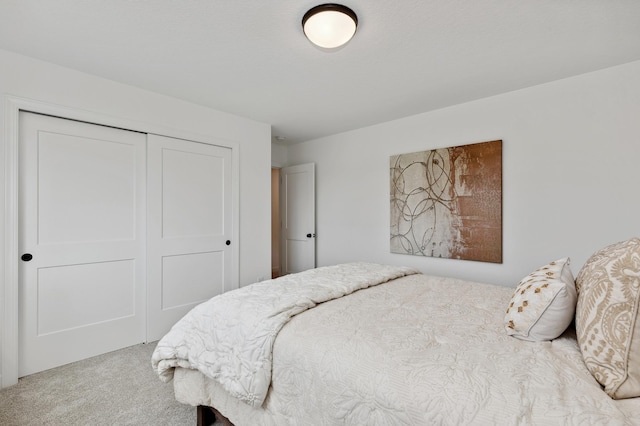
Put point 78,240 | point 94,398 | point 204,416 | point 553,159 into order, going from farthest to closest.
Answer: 1. point 553,159
2. point 78,240
3. point 94,398
4. point 204,416

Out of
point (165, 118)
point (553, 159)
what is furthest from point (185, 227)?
point (553, 159)

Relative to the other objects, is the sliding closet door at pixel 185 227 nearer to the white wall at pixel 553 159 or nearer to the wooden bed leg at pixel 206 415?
the wooden bed leg at pixel 206 415

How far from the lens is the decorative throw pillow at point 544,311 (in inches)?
47.1

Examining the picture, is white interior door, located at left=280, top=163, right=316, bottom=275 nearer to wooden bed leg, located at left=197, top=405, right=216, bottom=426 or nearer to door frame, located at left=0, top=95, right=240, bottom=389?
wooden bed leg, located at left=197, top=405, right=216, bottom=426

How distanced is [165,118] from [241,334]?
2517 millimetres

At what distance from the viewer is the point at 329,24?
5.72 ft

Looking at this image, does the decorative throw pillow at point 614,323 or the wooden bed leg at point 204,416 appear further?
the wooden bed leg at point 204,416

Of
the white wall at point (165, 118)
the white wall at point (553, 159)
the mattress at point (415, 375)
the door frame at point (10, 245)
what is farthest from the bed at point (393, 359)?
the white wall at point (165, 118)

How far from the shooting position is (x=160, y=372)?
5.57ft

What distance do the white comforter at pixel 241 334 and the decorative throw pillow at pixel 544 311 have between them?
911 mm

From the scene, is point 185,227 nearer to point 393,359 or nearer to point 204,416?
point 204,416

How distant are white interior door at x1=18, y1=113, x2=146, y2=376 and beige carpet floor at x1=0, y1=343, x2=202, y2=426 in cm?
24

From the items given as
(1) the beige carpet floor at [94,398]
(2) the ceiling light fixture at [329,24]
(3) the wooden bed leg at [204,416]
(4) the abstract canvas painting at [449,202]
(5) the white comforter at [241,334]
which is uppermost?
(2) the ceiling light fixture at [329,24]

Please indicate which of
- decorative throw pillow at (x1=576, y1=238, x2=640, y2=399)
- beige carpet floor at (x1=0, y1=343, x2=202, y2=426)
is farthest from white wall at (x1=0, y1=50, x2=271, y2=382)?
decorative throw pillow at (x1=576, y1=238, x2=640, y2=399)
